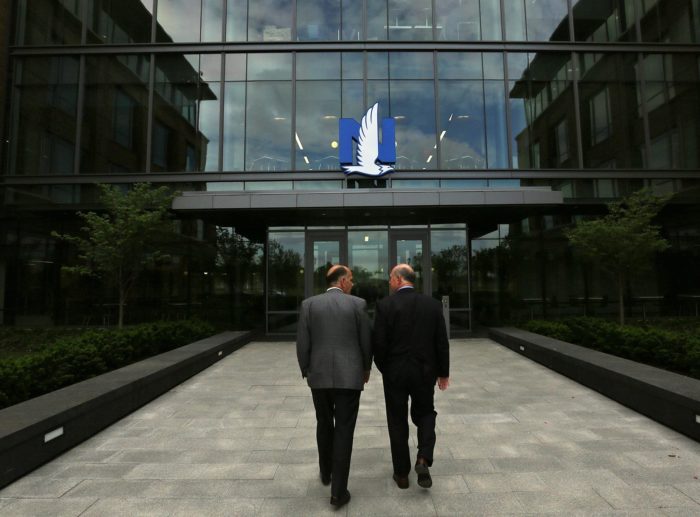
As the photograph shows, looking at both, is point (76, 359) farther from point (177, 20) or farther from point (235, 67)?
point (177, 20)

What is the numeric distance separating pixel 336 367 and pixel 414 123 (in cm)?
1542

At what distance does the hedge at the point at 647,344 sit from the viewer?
24.8ft

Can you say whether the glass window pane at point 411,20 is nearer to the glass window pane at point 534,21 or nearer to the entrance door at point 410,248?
the glass window pane at point 534,21

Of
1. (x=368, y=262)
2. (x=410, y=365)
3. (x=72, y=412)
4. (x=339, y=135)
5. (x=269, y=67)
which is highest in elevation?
(x=269, y=67)

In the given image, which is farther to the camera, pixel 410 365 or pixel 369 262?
pixel 369 262

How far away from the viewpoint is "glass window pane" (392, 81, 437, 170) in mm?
17109

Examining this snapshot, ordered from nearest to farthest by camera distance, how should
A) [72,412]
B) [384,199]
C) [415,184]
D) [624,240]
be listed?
[72,412] → [624,240] → [384,199] → [415,184]

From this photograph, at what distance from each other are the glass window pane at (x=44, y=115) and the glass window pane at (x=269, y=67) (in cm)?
734

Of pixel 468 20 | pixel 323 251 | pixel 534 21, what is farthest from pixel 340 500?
pixel 534 21

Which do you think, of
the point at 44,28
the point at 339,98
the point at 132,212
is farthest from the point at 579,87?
the point at 44,28

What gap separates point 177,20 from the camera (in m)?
17.9

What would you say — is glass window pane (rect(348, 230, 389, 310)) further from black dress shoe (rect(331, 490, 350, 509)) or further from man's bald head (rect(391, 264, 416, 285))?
black dress shoe (rect(331, 490, 350, 509))

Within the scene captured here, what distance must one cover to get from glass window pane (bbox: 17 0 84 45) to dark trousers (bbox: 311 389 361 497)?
20650 millimetres

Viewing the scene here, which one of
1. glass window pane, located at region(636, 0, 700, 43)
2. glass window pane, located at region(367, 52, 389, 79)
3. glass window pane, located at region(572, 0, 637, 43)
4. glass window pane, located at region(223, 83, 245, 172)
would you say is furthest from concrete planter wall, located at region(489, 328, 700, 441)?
glass window pane, located at region(636, 0, 700, 43)
